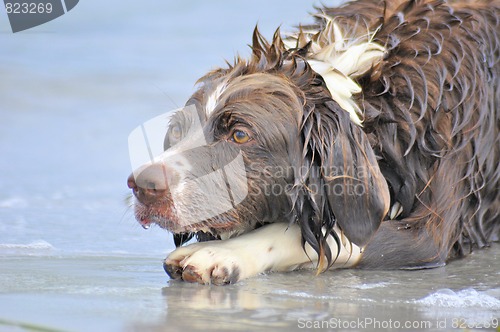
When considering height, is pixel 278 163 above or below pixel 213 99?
below

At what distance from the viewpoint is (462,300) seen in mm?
3963

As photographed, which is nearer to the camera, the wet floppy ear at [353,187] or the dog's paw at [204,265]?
the dog's paw at [204,265]

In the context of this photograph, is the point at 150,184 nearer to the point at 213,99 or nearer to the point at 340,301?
the point at 213,99

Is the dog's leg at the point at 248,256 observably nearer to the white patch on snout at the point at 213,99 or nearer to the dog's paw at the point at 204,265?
the dog's paw at the point at 204,265

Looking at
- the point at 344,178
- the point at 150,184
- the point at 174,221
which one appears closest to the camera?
the point at 150,184

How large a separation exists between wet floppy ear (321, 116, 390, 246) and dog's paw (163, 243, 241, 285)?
1.79ft

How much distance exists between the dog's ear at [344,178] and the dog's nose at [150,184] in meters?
0.67

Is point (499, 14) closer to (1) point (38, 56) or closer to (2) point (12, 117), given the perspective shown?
(2) point (12, 117)

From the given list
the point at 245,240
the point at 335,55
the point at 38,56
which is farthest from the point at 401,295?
the point at 38,56

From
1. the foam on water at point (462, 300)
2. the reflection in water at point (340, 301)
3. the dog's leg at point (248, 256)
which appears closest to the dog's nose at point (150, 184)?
the dog's leg at point (248, 256)

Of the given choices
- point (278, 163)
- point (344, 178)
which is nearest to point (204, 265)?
point (278, 163)

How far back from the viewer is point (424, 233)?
5027mm

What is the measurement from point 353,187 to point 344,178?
0.06 m

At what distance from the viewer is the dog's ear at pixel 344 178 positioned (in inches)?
180
